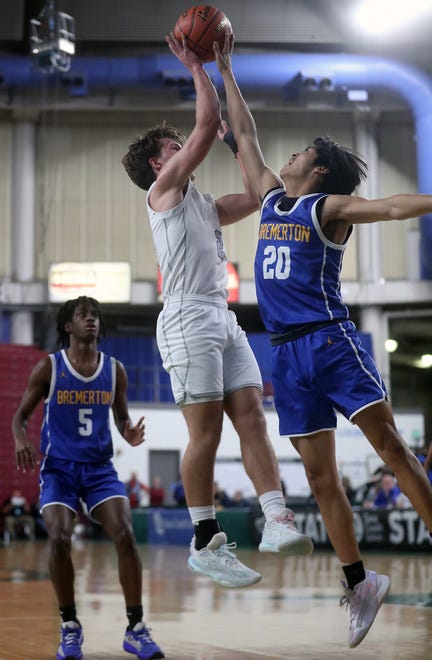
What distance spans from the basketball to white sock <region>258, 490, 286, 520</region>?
2.29 metres

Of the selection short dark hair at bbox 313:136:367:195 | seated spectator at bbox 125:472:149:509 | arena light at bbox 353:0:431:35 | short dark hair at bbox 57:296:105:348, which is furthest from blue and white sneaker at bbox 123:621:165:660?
arena light at bbox 353:0:431:35

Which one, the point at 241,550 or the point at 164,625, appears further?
the point at 241,550

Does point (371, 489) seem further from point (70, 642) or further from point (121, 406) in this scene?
point (70, 642)

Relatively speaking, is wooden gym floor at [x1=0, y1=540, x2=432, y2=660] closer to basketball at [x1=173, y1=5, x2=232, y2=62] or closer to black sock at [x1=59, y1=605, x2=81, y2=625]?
black sock at [x1=59, y1=605, x2=81, y2=625]

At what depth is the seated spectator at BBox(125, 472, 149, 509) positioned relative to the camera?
69.6ft

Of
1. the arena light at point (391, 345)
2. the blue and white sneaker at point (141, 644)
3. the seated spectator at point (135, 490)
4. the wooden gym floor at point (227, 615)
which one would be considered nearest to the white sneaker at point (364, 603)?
the wooden gym floor at point (227, 615)

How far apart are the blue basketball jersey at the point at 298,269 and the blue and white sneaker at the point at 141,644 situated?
7.40 ft

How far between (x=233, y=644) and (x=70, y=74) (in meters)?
19.2

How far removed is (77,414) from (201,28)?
2.74 meters

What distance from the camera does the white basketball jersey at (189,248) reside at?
5.09m

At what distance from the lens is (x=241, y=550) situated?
1711 centimetres

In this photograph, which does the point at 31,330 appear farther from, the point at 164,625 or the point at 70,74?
the point at 164,625

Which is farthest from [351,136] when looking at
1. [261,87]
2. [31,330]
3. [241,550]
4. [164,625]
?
[164,625]

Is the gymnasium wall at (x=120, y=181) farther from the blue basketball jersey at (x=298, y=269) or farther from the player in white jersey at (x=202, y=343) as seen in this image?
the blue basketball jersey at (x=298, y=269)
